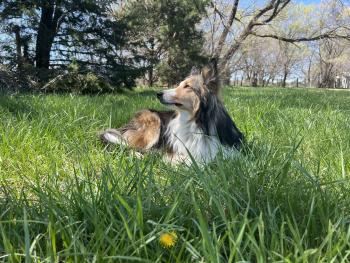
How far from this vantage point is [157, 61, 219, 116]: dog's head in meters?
3.35

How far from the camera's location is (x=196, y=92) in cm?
338

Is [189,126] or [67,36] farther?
[67,36]

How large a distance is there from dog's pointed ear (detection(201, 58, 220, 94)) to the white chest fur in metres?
0.34

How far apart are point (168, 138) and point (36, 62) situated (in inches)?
255

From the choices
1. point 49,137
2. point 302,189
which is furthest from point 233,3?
point 302,189

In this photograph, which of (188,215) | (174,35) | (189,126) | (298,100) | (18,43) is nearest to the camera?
(188,215)

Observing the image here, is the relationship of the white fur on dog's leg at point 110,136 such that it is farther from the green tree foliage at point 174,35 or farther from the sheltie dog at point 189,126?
the green tree foliage at point 174,35

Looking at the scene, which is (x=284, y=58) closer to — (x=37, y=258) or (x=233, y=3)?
(x=233, y=3)

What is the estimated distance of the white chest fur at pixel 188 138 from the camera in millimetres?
3100

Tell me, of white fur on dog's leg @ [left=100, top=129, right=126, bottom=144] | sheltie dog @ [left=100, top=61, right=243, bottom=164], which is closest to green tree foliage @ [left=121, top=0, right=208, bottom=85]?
sheltie dog @ [left=100, top=61, right=243, bottom=164]

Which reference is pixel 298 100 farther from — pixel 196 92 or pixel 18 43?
pixel 18 43

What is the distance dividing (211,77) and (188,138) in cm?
62

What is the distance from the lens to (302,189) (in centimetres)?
145

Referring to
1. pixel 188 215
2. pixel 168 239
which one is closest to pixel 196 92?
pixel 188 215
